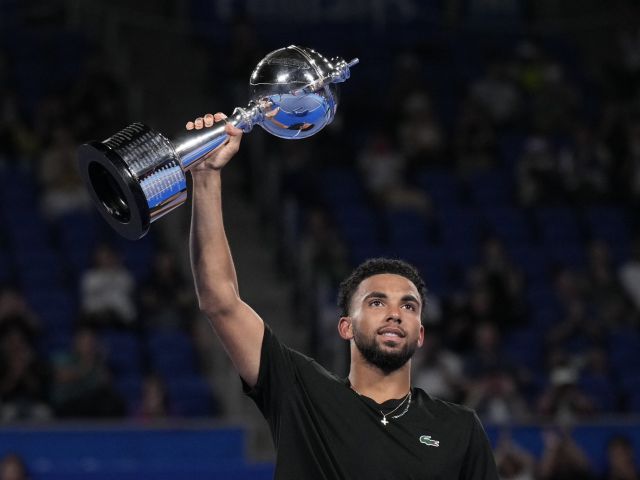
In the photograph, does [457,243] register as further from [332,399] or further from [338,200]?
[332,399]

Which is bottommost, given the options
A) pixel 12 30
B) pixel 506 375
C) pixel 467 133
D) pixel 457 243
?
pixel 506 375

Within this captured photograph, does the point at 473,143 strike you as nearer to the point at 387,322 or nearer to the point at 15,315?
the point at 15,315

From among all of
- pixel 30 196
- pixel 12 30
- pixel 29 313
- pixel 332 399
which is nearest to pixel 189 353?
pixel 29 313

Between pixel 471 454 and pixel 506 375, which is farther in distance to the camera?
pixel 506 375

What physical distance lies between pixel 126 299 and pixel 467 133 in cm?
394

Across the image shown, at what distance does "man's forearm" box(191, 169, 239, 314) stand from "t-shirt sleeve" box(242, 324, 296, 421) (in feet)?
0.54

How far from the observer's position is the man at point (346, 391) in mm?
3264

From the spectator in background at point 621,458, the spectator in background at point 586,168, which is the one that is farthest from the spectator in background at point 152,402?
the spectator in background at point 586,168

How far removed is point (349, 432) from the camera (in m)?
3.30

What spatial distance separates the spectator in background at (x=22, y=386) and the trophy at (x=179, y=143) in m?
5.32

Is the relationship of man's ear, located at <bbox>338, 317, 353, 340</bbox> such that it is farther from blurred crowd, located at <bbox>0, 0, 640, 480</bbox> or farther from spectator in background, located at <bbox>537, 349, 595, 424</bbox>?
spectator in background, located at <bbox>537, 349, 595, 424</bbox>

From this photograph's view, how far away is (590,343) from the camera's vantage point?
990 centimetres

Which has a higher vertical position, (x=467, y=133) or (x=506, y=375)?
(x=467, y=133)

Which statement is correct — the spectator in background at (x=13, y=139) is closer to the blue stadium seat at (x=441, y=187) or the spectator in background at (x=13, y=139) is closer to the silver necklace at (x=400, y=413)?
the blue stadium seat at (x=441, y=187)
